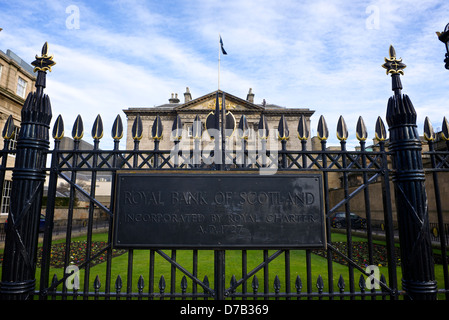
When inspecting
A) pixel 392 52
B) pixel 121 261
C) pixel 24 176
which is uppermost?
pixel 392 52

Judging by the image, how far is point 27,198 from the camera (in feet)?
11.0

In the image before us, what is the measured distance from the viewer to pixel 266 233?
326cm

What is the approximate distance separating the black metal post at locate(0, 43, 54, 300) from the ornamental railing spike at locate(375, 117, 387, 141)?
452 cm

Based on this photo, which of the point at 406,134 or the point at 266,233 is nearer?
the point at 266,233

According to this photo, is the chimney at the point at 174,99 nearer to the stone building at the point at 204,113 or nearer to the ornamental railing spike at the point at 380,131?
the stone building at the point at 204,113

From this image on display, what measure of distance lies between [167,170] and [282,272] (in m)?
5.34

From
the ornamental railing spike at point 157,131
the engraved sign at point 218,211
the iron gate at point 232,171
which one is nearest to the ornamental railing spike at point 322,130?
the iron gate at point 232,171

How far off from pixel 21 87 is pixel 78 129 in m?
30.0

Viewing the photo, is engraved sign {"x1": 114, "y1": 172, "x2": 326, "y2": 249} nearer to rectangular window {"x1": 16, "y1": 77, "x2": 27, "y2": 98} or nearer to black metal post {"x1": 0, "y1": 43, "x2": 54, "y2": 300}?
black metal post {"x1": 0, "y1": 43, "x2": 54, "y2": 300}

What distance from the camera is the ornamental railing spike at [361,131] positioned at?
3574 millimetres

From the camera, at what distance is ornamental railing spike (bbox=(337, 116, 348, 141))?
355cm
